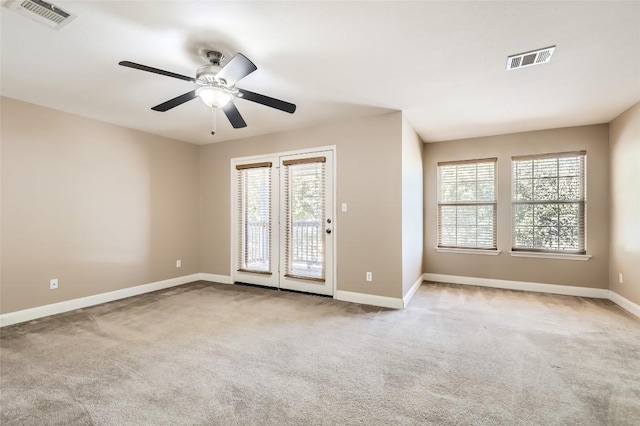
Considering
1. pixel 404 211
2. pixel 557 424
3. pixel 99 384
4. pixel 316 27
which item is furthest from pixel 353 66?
pixel 99 384

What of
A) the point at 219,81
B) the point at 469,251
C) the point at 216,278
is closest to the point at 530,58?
the point at 219,81

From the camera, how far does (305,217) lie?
4.48 metres

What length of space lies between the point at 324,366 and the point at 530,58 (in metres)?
2.98

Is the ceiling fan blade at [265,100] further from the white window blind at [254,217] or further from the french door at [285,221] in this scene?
the white window blind at [254,217]

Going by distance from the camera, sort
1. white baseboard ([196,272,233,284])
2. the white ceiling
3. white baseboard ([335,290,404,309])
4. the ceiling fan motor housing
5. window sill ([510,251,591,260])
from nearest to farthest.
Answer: the white ceiling, the ceiling fan motor housing, white baseboard ([335,290,404,309]), window sill ([510,251,591,260]), white baseboard ([196,272,233,284])

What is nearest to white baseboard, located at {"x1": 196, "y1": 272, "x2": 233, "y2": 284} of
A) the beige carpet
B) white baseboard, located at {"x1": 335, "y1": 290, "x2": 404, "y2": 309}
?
the beige carpet

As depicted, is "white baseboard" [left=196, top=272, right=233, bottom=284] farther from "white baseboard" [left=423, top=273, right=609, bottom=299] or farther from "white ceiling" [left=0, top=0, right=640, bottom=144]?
"white baseboard" [left=423, top=273, right=609, bottom=299]

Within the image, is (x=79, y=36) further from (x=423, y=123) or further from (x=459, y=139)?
(x=459, y=139)

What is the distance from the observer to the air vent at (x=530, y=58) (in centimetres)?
232

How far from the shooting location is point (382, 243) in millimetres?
3865

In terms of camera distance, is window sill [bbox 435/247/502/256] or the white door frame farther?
window sill [bbox 435/247/502/256]

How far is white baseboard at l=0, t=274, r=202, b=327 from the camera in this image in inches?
129

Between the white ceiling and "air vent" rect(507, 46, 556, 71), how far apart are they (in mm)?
68

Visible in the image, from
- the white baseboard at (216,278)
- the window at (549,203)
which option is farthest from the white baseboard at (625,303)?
the white baseboard at (216,278)
